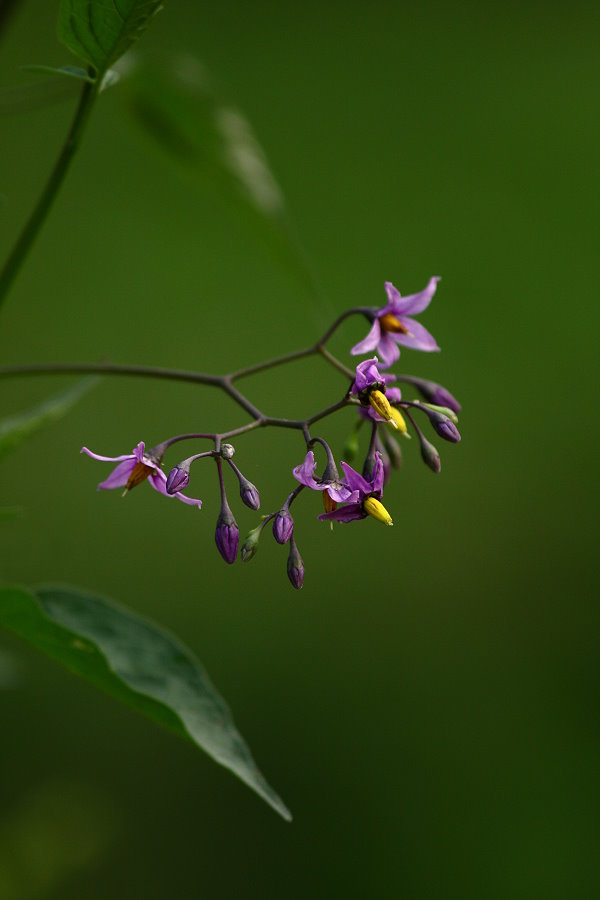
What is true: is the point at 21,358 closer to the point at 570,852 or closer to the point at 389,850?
the point at 389,850

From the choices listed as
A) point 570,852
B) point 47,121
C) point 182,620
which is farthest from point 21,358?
point 570,852

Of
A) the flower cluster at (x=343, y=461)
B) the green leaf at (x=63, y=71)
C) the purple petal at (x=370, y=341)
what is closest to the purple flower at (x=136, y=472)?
the flower cluster at (x=343, y=461)

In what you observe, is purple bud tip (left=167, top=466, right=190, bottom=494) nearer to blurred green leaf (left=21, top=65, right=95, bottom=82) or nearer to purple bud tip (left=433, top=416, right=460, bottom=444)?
purple bud tip (left=433, top=416, right=460, bottom=444)

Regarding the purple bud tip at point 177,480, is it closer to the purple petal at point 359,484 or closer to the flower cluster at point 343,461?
the flower cluster at point 343,461

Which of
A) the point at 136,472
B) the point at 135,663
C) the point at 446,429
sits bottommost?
the point at 135,663

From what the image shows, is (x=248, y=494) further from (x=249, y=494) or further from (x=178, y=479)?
(x=178, y=479)

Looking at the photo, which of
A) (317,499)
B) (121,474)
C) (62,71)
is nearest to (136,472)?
(121,474)
